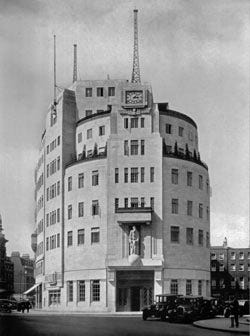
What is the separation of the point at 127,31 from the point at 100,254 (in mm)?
38663

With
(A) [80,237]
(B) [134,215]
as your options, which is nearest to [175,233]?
(B) [134,215]

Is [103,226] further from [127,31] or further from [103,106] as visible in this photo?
[127,31]

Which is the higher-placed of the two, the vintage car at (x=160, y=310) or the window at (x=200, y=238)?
the window at (x=200, y=238)

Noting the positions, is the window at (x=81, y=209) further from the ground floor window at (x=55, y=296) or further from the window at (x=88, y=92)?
the window at (x=88, y=92)

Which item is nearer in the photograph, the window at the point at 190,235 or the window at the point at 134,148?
the window at the point at 134,148

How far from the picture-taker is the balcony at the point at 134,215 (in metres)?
68.7

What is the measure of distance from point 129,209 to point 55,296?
649 inches

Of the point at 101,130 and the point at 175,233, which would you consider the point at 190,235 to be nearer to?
the point at 175,233

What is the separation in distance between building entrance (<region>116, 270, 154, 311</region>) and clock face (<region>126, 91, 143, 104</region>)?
61.7 ft

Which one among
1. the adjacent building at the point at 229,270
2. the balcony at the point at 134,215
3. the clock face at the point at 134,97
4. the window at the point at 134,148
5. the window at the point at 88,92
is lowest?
the adjacent building at the point at 229,270

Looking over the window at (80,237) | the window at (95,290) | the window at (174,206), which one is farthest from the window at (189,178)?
the window at (95,290)

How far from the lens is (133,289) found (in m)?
70.3

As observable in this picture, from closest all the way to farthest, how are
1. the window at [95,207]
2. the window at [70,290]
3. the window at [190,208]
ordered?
the window at [95,207]
the window at [190,208]
the window at [70,290]

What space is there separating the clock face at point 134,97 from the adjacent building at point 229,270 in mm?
74478
